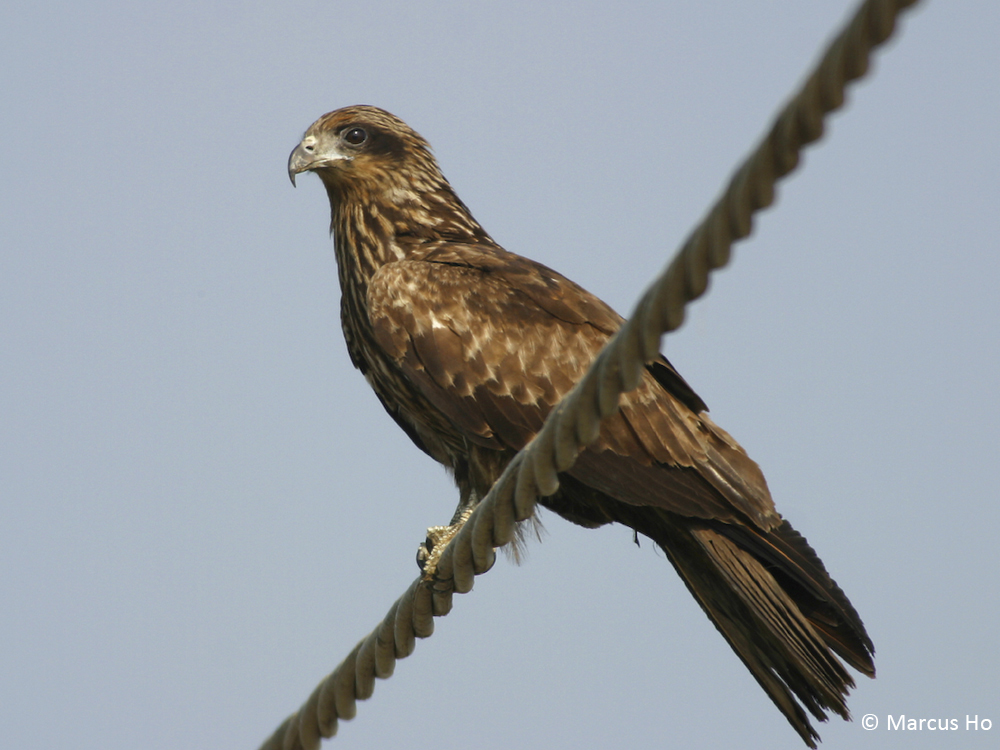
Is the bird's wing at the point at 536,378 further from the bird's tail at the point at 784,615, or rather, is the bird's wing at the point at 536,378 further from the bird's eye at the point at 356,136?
the bird's eye at the point at 356,136

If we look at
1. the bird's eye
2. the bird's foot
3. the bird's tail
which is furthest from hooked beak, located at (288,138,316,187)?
the bird's tail

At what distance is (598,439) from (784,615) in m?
0.99

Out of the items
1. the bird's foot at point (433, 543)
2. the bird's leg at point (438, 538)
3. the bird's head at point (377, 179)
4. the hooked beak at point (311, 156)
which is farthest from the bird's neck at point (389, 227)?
the bird's foot at point (433, 543)

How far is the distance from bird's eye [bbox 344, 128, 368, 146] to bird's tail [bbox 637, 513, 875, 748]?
258 cm

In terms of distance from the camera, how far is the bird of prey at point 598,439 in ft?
16.6

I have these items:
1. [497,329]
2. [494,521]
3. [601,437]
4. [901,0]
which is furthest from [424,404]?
[901,0]

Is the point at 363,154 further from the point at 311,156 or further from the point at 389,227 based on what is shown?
the point at 389,227

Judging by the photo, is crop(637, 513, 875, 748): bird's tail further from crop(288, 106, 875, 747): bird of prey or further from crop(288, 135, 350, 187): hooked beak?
crop(288, 135, 350, 187): hooked beak

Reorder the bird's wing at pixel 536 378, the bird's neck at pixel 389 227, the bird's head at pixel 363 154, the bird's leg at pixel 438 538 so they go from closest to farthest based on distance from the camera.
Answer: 1. the bird's leg at pixel 438 538
2. the bird's wing at pixel 536 378
3. the bird's neck at pixel 389 227
4. the bird's head at pixel 363 154

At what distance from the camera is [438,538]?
5191 mm

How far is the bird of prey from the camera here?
507 cm

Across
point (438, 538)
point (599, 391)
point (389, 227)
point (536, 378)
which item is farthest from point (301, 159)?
point (599, 391)

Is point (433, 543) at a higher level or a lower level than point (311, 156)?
lower

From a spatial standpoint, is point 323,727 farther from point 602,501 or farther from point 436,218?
point 436,218
